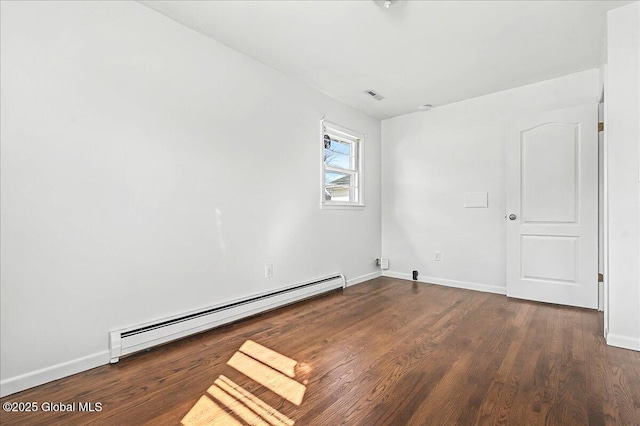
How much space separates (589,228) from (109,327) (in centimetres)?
438

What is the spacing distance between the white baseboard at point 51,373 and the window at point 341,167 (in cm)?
260

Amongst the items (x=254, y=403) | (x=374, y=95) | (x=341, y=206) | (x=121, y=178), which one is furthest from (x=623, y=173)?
(x=121, y=178)

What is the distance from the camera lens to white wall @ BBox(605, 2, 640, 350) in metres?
2.26

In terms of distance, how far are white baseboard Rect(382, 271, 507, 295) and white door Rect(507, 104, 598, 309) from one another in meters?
0.21

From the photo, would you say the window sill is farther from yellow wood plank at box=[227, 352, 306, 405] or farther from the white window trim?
yellow wood plank at box=[227, 352, 306, 405]

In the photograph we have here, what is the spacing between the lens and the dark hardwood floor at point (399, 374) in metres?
1.51

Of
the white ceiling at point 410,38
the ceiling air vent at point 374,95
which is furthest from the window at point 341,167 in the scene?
the white ceiling at point 410,38

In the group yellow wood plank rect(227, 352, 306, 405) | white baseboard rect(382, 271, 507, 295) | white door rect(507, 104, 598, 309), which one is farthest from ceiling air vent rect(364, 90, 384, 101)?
yellow wood plank rect(227, 352, 306, 405)

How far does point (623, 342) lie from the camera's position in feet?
7.43

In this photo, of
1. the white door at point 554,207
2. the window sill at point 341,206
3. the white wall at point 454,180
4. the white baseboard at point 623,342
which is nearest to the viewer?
the white baseboard at point 623,342

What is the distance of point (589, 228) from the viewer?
10.4 feet

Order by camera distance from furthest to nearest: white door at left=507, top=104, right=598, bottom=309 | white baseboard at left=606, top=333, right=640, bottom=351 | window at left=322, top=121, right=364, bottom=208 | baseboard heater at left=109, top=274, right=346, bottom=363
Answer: window at left=322, top=121, right=364, bottom=208 < white door at left=507, top=104, right=598, bottom=309 < white baseboard at left=606, top=333, right=640, bottom=351 < baseboard heater at left=109, top=274, right=346, bottom=363

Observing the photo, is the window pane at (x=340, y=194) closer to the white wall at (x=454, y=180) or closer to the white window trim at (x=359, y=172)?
the white window trim at (x=359, y=172)

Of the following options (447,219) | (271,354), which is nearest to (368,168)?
(447,219)
